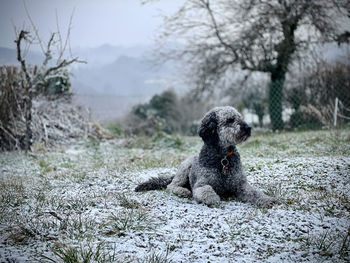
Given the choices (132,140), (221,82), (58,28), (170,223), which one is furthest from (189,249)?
(221,82)

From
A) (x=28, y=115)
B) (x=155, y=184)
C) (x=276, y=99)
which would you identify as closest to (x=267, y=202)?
(x=155, y=184)

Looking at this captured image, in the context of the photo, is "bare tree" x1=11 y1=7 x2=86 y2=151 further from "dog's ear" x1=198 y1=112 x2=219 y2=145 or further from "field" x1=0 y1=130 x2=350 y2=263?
"dog's ear" x1=198 y1=112 x2=219 y2=145

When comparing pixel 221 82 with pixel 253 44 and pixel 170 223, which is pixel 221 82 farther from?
pixel 170 223

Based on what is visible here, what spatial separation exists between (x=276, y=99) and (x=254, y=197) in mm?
11035

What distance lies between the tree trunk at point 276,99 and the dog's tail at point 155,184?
1014cm

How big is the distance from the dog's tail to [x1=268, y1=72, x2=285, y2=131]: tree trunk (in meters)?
10.1

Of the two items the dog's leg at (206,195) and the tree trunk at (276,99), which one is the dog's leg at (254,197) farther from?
the tree trunk at (276,99)

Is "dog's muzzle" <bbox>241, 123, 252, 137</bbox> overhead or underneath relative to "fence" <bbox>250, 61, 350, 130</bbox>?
underneath

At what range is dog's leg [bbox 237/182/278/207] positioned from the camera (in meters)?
3.42

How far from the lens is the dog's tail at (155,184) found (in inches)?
167

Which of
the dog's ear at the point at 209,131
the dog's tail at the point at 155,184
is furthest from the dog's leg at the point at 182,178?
the dog's ear at the point at 209,131

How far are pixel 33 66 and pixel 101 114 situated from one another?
4.29 metres

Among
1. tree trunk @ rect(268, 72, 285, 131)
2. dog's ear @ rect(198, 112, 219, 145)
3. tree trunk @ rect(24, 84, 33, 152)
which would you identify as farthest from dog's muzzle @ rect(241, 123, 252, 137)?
tree trunk @ rect(268, 72, 285, 131)

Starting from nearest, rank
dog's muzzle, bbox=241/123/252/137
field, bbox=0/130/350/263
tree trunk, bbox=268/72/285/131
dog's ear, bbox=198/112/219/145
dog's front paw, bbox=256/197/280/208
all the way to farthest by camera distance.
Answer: field, bbox=0/130/350/263 < dog's front paw, bbox=256/197/280/208 < dog's muzzle, bbox=241/123/252/137 < dog's ear, bbox=198/112/219/145 < tree trunk, bbox=268/72/285/131
